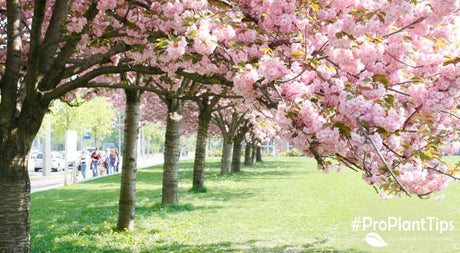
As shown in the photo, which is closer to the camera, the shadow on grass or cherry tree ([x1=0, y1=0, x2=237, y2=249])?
cherry tree ([x1=0, y1=0, x2=237, y2=249])

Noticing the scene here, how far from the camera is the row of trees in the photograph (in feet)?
13.6

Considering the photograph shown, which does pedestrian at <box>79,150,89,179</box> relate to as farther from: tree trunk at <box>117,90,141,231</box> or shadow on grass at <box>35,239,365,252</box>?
shadow on grass at <box>35,239,365,252</box>

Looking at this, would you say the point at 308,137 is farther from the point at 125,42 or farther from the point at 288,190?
the point at 288,190

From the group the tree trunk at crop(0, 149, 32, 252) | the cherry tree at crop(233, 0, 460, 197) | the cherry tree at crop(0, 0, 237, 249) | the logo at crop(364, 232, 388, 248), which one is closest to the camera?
the cherry tree at crop(233, 0, 460, 197)

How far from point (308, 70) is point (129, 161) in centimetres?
658

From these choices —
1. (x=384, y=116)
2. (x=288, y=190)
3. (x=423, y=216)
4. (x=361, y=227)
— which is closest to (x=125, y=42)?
(x=384, y=116)

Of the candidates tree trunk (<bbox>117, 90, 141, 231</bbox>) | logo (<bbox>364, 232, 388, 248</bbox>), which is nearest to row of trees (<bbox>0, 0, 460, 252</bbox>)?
tree trunk (<bbox>117, 90, 141, 231</bbox>)

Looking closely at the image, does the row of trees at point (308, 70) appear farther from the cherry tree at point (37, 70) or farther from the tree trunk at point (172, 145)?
the tree trunk at point (172, 145)

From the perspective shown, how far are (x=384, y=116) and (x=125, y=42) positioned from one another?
151 inches

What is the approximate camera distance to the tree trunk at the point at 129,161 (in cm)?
1023

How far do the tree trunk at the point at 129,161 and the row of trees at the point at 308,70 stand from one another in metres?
3.26

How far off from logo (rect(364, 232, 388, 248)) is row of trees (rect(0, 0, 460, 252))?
12.1 feet

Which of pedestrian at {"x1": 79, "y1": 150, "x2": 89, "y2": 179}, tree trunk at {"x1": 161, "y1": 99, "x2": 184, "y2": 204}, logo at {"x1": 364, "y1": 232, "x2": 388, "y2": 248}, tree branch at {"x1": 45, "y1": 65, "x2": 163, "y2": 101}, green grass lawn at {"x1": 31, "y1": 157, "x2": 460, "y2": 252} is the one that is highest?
tree branch at {"x1": 45, "y1": 65, "x2": 163, "y2": 101}

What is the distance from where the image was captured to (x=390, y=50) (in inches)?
182
